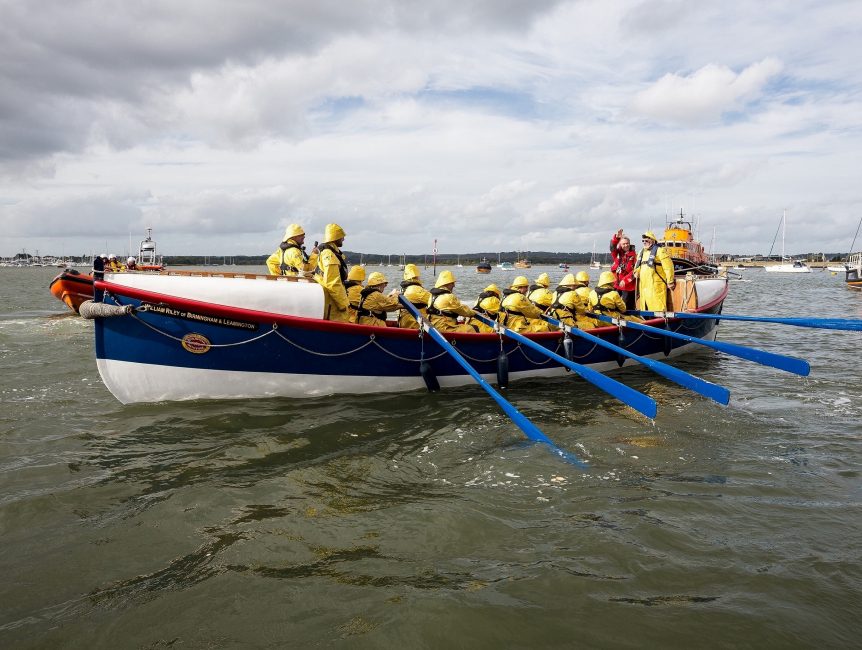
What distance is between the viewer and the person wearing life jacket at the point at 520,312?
10.7 m

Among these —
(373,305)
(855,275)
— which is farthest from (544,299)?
(855,275)

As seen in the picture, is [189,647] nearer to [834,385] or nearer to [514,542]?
[514,542]

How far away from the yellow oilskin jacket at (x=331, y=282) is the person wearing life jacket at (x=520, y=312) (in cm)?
345

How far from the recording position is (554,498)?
5.36 metres

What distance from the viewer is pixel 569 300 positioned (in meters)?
11.5

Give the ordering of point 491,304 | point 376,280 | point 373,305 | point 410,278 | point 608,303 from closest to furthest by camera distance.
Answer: point 373,305, point 376,280, point 410,278, point 491,304, point 608,303

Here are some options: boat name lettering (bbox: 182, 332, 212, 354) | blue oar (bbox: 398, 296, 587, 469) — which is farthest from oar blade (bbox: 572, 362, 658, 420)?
boat name lettering (bbox: 182, 332, 212, 354)

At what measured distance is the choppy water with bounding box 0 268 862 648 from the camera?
347 cm

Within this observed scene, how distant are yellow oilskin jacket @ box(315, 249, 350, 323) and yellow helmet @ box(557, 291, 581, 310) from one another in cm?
484

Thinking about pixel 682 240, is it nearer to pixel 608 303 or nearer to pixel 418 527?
pixel 608 303

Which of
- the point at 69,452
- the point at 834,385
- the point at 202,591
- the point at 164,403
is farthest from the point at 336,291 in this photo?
the point at 834,385

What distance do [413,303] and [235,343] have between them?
3122mm

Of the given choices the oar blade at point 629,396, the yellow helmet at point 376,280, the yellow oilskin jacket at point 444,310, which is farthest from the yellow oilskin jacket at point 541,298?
the oar blade at point 629,396

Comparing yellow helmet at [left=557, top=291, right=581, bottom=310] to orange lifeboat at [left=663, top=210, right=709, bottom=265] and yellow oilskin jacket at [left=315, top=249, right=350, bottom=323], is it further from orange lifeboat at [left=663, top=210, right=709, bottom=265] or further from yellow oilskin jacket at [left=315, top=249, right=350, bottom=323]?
orange lifeboat at [left=663, top=210, right=709, bottom=265]
